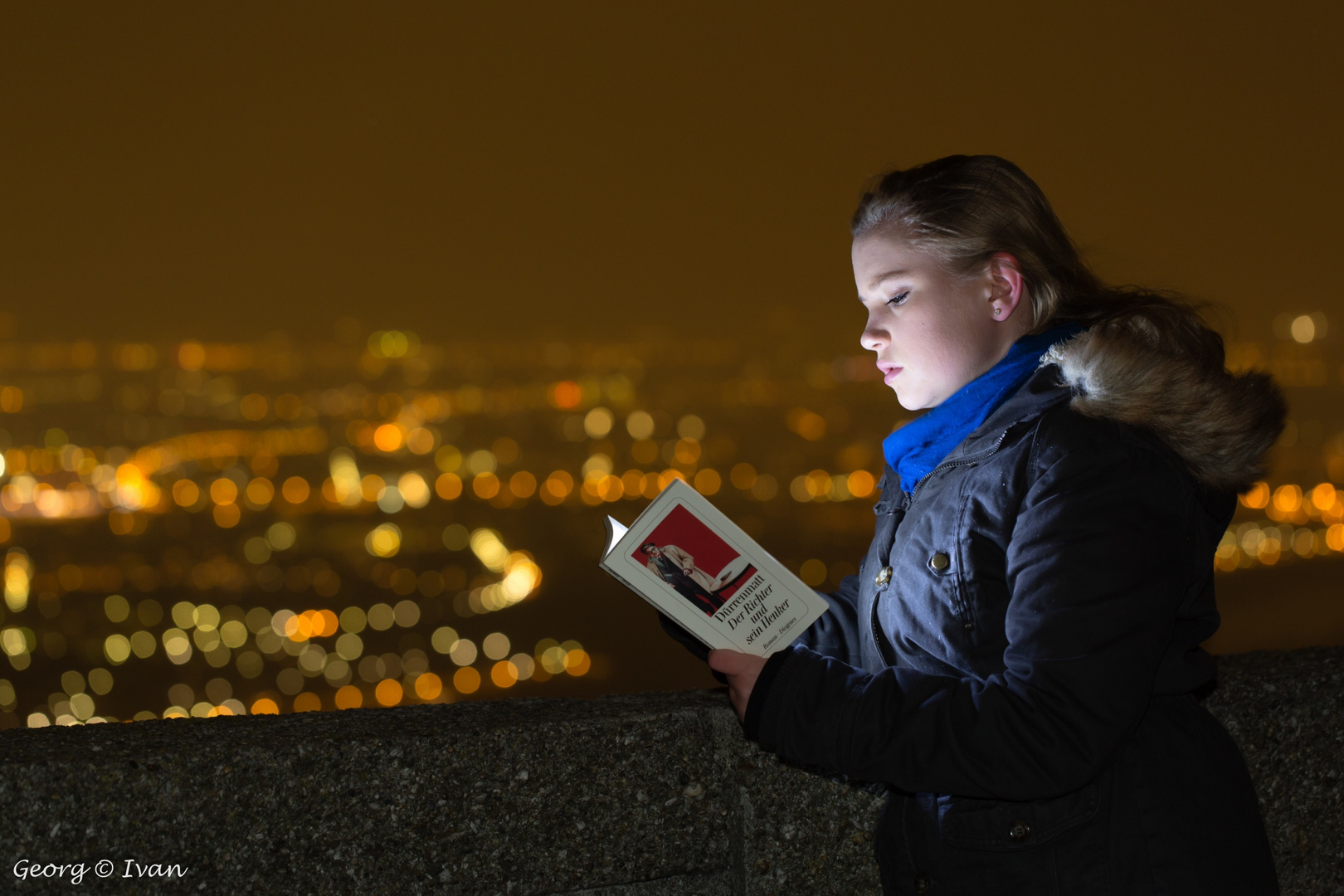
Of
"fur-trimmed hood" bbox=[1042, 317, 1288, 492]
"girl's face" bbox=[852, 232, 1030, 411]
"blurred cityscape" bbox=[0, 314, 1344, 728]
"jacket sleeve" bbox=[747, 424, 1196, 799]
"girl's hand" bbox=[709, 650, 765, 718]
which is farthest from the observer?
"blurred cityscape" bbox=[0, 314, 1344, 728]

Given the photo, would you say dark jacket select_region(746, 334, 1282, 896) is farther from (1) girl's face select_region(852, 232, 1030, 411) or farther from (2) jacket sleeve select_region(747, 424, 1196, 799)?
(1) girl's face select_region(852, 232, 1030, 411)

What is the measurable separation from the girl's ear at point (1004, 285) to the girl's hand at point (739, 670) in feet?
2.37

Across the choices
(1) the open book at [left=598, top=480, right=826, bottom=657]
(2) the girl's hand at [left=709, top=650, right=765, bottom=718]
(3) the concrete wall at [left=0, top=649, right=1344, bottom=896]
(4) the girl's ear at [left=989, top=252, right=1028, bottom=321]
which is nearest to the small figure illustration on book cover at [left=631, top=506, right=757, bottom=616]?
(1) the open book at [left=598, top=480, right=826, bottom=657]

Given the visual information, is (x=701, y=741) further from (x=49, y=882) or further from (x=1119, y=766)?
(x=49, y=882)

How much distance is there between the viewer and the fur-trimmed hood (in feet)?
5.60

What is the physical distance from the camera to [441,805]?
7.30 feet

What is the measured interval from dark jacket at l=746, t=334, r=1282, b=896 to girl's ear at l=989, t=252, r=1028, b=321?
18 cm

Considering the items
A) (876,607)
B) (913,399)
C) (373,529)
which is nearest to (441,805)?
(876,607)

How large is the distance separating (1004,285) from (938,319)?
0.42 ft

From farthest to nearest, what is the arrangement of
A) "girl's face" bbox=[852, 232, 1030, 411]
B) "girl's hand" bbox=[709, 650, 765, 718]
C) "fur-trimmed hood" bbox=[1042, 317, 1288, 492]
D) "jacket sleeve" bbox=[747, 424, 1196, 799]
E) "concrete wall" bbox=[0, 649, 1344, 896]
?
"concrete wall" bbox=[0, 649, 1344, 896] < "girl's face" bbox=[852, 232, 1030, 411] < "girl's hand" bbox=[709, 650, 765, 718] < "fur-trimmed hood" bbox=[1042, 317, 1288, 492] < "jacket sleeve" bbox=[747, 424, 1196, 799]

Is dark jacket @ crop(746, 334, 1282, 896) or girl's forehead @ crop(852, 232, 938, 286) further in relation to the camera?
girl's forehead @ crop(852, 232, 938, 286)

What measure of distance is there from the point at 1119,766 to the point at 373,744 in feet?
4.39

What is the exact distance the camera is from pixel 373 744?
86.4 inches

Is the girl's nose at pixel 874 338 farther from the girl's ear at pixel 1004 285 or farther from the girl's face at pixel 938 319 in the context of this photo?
the girl's ear at pixel 1004 285
